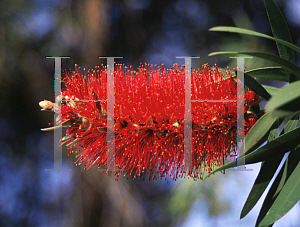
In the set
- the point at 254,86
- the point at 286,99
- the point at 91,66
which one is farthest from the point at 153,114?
the point at 91,66

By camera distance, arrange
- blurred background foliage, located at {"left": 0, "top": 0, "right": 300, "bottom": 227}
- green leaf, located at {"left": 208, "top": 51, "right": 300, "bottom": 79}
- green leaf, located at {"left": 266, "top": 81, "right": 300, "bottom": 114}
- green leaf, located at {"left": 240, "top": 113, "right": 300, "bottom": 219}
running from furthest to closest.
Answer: blurred background foliage, located at {"left": 0, "top": 0, "right": 300, "bottom": 227} → green leaf, located at {"left": 240, "top": 113, "right": 300, "bottom": 219} → green leaf, located at {"left": 208, "top": 51, "right": 300, "bottom": 79} → green leaf, located at {"left": 266, "top": 81, "right": 300, "bottom": 114}

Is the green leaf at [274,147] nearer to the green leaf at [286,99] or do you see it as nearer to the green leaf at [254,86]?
the green leaf at [254,86]

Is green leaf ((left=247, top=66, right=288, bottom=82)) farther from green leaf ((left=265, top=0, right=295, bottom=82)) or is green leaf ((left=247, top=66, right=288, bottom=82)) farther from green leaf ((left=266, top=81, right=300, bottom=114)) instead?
green leaf ((left=266, top=81, right=300, bottom=114))

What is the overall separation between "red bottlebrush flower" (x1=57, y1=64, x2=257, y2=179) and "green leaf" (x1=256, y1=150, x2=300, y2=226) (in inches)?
4.3

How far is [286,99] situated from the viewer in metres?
0.22

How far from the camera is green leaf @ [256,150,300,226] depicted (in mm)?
402

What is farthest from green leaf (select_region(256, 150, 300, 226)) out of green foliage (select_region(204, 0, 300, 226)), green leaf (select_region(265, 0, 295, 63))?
green leaf (select_region(265, 0, 295, 63))

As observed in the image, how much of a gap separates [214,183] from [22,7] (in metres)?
1.91

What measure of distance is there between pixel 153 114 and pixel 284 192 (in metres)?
0.29

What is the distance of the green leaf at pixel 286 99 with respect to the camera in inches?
8.7

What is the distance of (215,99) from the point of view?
0.53 m

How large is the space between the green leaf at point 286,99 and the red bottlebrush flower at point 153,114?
275mm

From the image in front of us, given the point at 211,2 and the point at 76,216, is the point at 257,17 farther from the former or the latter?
the point at 76,216

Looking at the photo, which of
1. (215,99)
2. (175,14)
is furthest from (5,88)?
(215,99)
